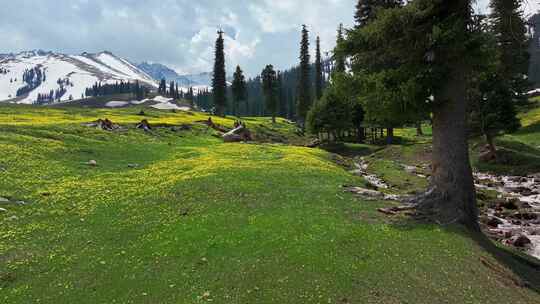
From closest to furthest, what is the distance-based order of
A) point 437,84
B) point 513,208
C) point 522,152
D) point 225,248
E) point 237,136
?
1. point 225,248
2. point 437,84
3. point 513,208
4. point 522,152
5. point 237,136

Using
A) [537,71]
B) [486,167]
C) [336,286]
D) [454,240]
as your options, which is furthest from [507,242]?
[537,71]

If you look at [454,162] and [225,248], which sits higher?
[454,162]

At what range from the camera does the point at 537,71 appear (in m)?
172

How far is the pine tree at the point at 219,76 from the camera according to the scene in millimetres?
95688

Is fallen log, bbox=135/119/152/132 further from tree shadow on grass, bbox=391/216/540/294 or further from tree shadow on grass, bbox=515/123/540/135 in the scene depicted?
tree shadow on grass, bbox=515/123/540/135

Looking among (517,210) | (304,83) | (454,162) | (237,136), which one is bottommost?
(517,210)

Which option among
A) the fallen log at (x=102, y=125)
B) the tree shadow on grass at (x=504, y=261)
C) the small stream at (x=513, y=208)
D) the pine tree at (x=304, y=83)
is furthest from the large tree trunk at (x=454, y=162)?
the pine tree at (x=304, y=83)

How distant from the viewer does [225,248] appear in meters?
14.0

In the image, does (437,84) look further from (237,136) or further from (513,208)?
(237,136)

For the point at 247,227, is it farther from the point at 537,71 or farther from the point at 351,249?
the point at 537,71

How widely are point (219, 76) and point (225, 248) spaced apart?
86582mm

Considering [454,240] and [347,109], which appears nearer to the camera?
[454,240]

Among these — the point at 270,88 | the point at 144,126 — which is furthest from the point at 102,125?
the point at 270,88

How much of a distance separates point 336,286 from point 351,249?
270cm
